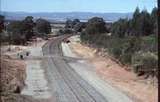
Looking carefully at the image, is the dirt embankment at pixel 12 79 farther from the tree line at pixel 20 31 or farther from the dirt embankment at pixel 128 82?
the tree line at pixel 20 31

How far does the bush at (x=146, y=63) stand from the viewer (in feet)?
172

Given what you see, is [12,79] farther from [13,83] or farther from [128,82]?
[128,82]

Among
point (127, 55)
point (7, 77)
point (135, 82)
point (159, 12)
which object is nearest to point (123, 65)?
point (127, 55)

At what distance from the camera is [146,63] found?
5394cm

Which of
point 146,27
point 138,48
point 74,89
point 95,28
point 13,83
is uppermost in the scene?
point 13,83

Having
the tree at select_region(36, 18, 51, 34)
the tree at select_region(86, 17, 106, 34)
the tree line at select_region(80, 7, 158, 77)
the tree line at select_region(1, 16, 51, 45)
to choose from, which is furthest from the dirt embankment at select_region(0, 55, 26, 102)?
the tree at select_region(36, 18, 51, 34)

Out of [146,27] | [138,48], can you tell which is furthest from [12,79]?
[146,27]

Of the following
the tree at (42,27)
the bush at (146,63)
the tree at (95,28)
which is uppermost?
the bush at (146,63)

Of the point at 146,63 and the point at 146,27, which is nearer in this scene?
the point at 146,63

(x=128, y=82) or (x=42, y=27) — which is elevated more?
(x=128, y=82)

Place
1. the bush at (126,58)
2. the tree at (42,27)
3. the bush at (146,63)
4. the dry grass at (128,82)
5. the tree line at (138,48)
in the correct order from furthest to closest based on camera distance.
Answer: the tree at (42,27) → the bush at (126,58) → the tree line at (138,48) → the bush at (146,63) → the dry grass at (128,82)

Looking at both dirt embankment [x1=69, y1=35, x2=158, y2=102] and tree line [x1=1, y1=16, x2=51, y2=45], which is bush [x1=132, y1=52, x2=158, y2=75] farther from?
tree line [x1=1, y1=16, x2=51, y2=45]

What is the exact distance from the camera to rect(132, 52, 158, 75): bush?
5236 centimetres

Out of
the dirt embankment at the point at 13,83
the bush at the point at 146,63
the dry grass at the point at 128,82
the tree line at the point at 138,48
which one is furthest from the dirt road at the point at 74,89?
the tree line at the point at 138,48
